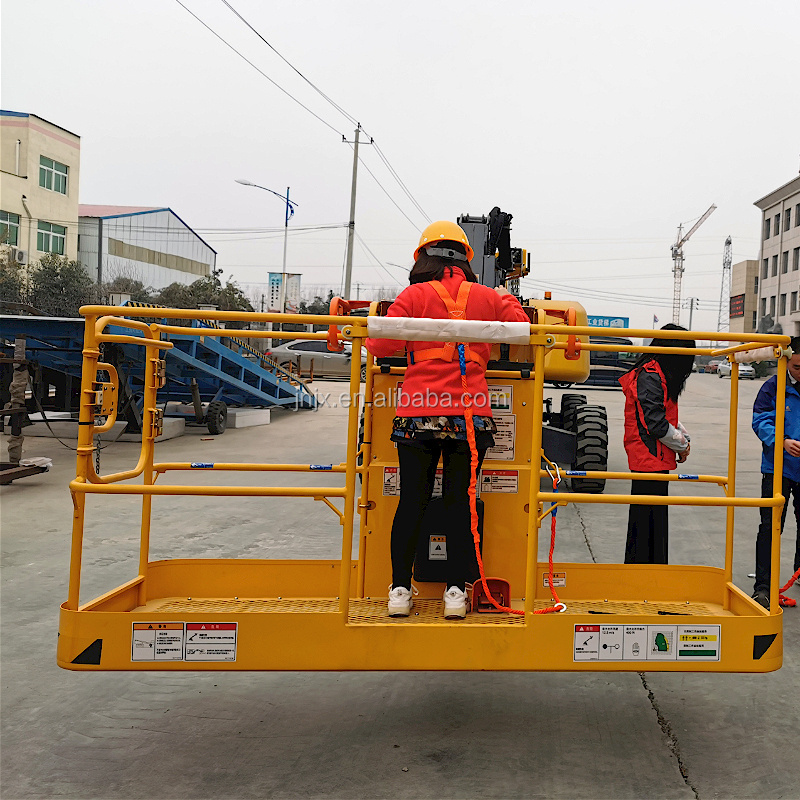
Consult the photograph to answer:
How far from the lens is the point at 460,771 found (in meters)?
2.78

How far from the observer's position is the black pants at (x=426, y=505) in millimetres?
2957

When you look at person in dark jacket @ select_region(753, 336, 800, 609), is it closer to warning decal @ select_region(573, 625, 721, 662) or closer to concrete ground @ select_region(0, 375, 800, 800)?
concrete ground @ select_region(0, 375, 800, 800)

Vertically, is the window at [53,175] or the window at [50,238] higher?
the window at [53,175]

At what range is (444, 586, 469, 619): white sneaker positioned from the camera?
2.87m

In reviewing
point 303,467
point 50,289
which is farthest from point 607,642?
point 50,289

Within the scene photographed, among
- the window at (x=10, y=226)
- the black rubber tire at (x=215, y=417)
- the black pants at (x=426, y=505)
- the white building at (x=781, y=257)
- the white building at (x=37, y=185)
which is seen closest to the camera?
the black pants at (x=426, y=505)

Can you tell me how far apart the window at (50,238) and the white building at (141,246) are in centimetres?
347

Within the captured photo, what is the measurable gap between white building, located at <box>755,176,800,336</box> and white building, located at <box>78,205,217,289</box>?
157ft

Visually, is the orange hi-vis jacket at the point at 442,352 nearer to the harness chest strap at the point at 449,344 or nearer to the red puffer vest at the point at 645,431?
the harness chest strap at the point at 449,344

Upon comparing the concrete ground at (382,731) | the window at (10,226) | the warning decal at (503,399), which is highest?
the window at (10,226)

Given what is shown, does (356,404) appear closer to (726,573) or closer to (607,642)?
(607,642)

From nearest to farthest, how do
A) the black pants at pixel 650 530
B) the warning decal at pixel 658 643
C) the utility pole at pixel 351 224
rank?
the warning decal at pixel 658 643 < the black pants at pixel 650 530 < the utility pole at pixel 351 224

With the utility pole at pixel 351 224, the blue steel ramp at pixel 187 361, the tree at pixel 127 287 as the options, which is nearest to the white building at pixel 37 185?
the tree at pixel 127 287

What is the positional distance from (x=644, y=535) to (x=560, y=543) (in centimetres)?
177
